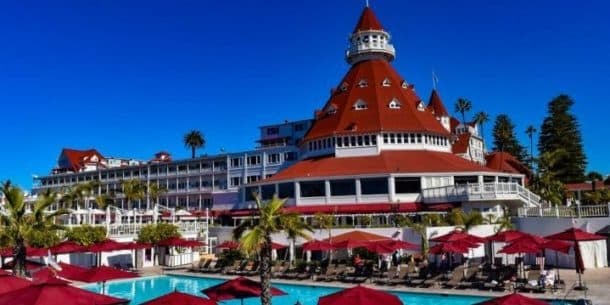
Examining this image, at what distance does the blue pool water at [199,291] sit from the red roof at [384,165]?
17590 mm

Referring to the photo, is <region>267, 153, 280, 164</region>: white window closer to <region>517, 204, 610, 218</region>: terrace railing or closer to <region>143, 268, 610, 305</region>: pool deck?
<region>143, 268, 610, 305</region>: pool deck

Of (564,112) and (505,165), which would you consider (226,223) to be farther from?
(564,112)

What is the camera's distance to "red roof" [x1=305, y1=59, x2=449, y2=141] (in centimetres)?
5691

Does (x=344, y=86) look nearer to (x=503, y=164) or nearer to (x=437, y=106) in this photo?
(x=437, y=106)

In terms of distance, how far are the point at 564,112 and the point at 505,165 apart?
2040 cm

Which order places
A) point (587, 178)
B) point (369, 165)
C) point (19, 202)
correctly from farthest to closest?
point (587, 178), point (369, 165), point (19, 202)

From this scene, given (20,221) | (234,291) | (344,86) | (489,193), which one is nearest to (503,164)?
(344,86)

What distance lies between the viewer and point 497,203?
150 feet

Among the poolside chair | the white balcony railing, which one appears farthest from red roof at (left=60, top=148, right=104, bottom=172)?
the poolside chair

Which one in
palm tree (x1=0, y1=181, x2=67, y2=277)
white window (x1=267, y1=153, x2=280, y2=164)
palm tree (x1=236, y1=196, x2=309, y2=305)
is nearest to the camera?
palm tree (x1=236, y1=196, x2=309, y2=305)

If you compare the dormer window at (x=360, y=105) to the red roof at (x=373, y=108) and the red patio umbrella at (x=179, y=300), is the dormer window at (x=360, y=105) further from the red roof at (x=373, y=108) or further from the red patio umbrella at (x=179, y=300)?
the red patio umbrella at (x=179, y=300)

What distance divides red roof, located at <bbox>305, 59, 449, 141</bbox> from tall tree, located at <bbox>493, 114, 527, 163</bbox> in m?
31.6

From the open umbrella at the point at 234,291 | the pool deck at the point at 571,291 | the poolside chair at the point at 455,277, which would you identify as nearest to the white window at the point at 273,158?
the pool deck at the point at 571,291

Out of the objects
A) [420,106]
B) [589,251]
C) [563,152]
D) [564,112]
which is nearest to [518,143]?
[564,112]
